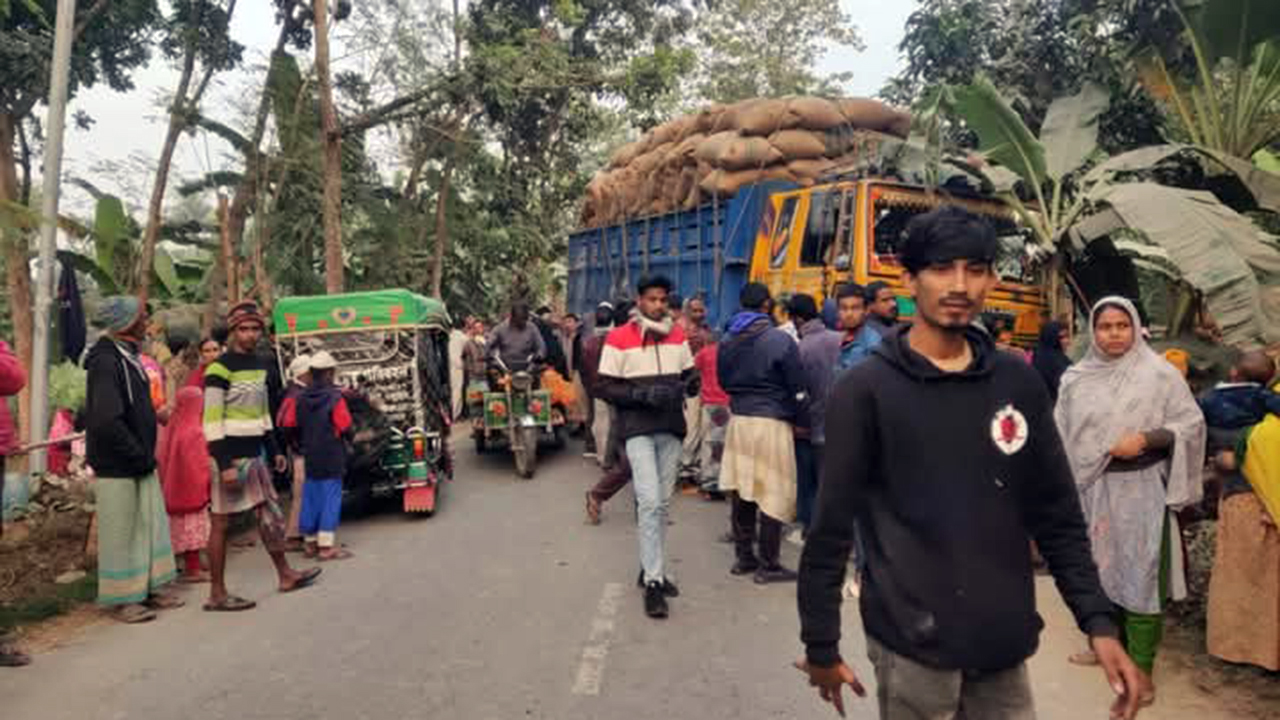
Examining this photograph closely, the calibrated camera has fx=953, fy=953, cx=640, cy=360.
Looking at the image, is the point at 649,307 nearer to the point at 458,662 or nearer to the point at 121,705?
the point at 458,662

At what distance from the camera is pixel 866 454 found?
2238 mm

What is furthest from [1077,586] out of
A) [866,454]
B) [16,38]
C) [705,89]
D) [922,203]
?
[705,89]

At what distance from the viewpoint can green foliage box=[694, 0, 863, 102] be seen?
31.3 metres

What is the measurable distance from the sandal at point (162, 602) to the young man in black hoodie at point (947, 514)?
5.18 meters

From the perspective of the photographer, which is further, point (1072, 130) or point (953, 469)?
point (1072, 130)

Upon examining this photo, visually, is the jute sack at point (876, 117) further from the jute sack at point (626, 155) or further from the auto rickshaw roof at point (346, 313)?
the auto rickshaw roof at point (346, 313)

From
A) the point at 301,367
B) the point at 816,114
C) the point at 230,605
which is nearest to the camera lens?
the point at 230,605

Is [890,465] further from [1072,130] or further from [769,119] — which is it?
[769,119]

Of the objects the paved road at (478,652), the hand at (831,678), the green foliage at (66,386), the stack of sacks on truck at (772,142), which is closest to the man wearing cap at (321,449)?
the paved road at (478,652)

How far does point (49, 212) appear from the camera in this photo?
7969 mm

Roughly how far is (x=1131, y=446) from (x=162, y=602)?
5.74 m

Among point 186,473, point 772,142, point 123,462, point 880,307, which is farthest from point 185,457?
point 772,142

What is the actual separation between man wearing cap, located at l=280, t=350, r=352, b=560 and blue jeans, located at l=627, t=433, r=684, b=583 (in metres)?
2.74

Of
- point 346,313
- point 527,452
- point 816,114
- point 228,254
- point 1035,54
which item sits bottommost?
point 527,452
